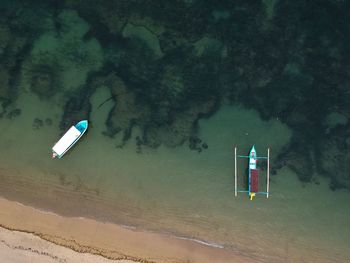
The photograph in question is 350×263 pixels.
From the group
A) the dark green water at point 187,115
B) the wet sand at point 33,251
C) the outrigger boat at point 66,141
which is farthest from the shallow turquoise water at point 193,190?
the wet sand at point 33,251

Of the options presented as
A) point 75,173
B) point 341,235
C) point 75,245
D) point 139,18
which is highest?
point 139,18

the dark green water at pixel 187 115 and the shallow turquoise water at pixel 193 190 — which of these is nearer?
the shallow turquoise water at pixel 193 190

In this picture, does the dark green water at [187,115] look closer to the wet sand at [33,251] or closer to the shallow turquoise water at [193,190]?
the shallow turquoise water at [193,190]

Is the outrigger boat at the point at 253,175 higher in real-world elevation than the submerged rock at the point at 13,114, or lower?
lower

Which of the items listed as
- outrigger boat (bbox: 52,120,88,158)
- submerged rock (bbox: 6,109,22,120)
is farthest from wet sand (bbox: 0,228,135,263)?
submerged rock (bbox: 6,109,22,120)

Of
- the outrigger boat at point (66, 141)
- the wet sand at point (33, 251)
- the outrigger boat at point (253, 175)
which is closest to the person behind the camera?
the wet sand at point (33, 251)

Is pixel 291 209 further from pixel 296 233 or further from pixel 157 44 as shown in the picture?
pixel 157 44

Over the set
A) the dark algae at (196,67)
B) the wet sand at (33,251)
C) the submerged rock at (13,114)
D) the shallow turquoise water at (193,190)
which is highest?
the dark algae at (196,67)

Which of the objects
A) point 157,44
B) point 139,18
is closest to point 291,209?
point 157,44
